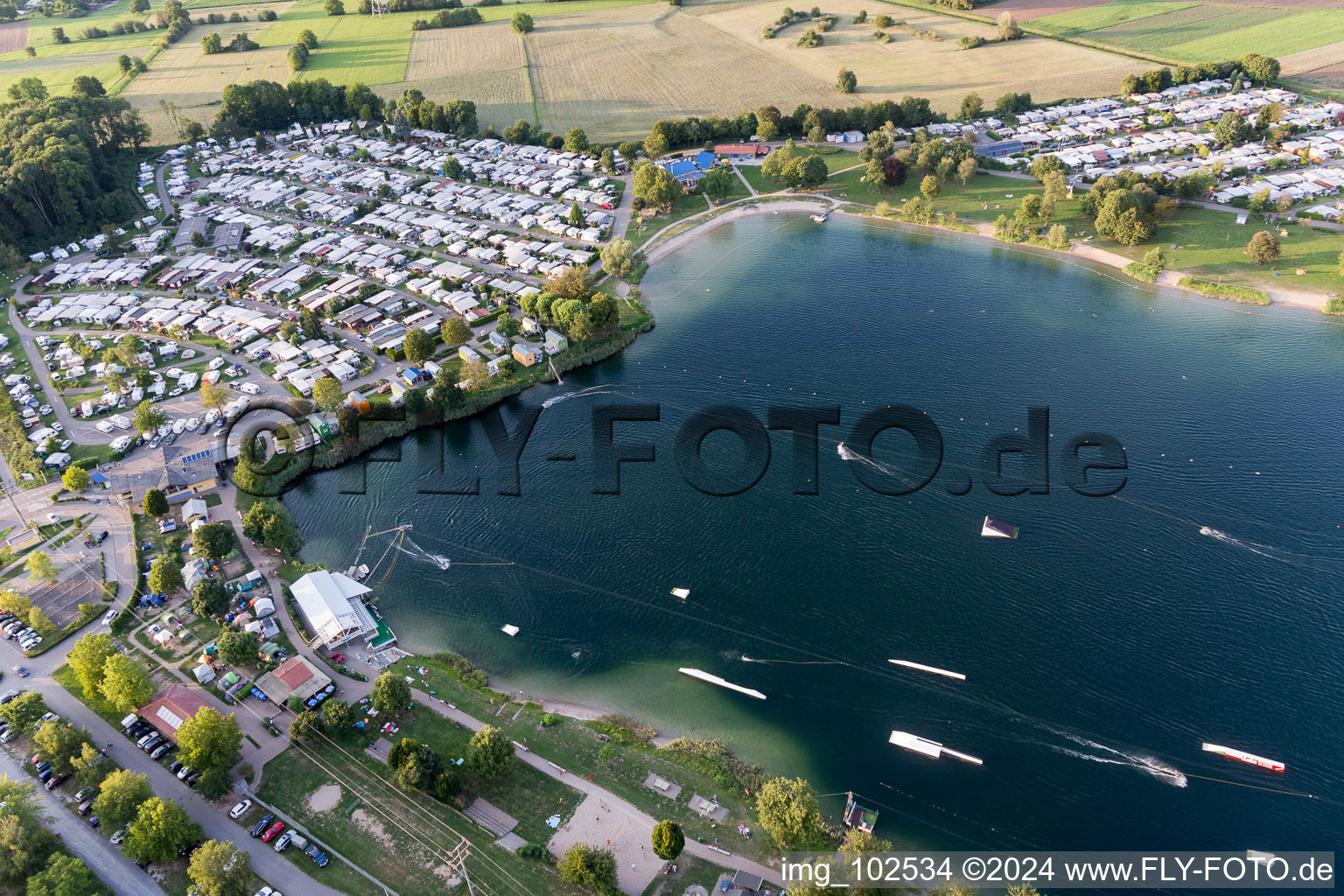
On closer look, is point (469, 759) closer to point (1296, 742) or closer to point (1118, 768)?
point (1118, 768)

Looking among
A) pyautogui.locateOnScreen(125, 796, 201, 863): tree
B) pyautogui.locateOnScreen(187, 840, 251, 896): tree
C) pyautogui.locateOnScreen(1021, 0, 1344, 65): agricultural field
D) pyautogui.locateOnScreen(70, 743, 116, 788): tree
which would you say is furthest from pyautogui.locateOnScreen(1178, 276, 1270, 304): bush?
pyautogui.locateOnScreen(70, 743, 116, 788): tree

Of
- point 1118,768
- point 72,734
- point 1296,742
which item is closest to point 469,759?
point 72,734

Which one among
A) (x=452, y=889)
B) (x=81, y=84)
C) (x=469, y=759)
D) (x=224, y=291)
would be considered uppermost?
(x=81, y=84)

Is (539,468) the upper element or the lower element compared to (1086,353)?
lower

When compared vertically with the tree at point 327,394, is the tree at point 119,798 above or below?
below

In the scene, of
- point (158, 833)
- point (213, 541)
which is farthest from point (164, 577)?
point (158, 833)

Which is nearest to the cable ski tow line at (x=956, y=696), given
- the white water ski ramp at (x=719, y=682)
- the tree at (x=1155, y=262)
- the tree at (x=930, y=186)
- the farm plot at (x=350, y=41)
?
the white water ski ramp at (x=719, y=682)

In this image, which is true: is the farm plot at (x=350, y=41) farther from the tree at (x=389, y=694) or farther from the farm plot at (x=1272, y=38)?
the farm plot at (x=1272, y=38)
